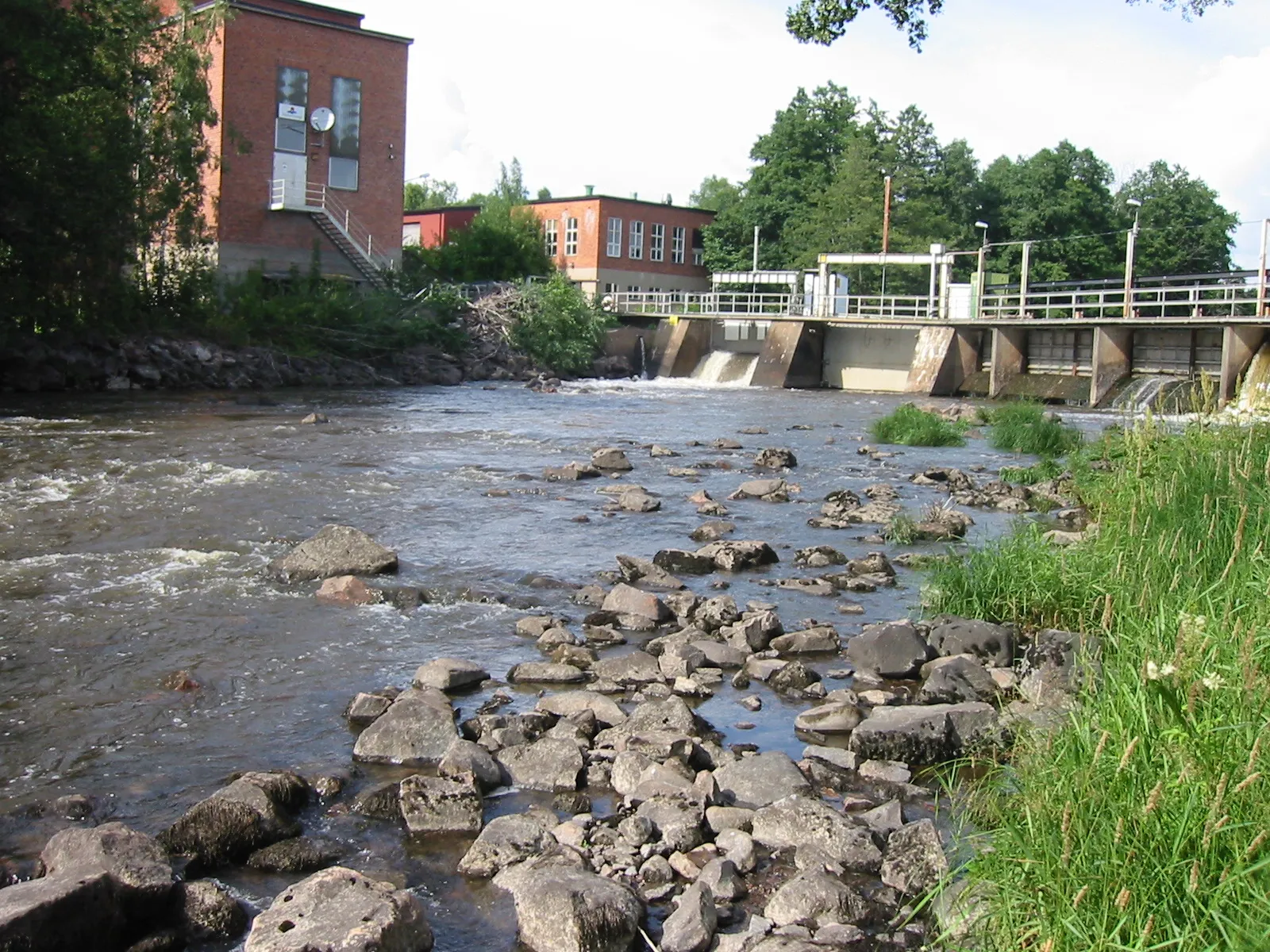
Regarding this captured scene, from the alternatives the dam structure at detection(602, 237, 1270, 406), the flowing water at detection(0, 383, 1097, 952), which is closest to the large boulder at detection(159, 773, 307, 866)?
the flowing water at detection(0, 383, 1097, 952)

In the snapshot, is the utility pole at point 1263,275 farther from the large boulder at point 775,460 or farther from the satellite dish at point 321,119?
the satellite dish at point 321,119

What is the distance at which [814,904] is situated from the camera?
16.9 feet

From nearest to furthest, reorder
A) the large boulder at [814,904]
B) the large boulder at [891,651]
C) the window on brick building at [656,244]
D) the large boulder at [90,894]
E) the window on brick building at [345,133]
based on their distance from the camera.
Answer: the large boulder at [90,894]
the large boulder at [814,904]
the large boulder at [891,651]
the window on brick building at [345,133]
the window on brick building at [656,244]

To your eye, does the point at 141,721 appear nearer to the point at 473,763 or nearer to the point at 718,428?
the point at 473,763

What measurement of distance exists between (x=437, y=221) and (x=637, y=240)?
12185 millimetres

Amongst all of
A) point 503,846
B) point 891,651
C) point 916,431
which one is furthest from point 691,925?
point 916,431

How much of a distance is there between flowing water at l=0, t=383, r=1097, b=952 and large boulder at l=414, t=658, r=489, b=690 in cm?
29

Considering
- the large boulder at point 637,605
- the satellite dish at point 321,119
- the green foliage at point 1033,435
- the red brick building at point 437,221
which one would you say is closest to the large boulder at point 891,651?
the large boulder at point 637,605

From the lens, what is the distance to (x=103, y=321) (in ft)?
109

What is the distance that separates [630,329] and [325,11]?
1801 centimetres

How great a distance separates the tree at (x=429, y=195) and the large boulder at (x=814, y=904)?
89840 mm

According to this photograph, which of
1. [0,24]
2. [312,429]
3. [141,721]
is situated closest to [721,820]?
[141,721]

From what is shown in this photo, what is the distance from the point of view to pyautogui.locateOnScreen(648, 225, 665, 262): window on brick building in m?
75.3

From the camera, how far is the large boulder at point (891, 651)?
8.64 m
